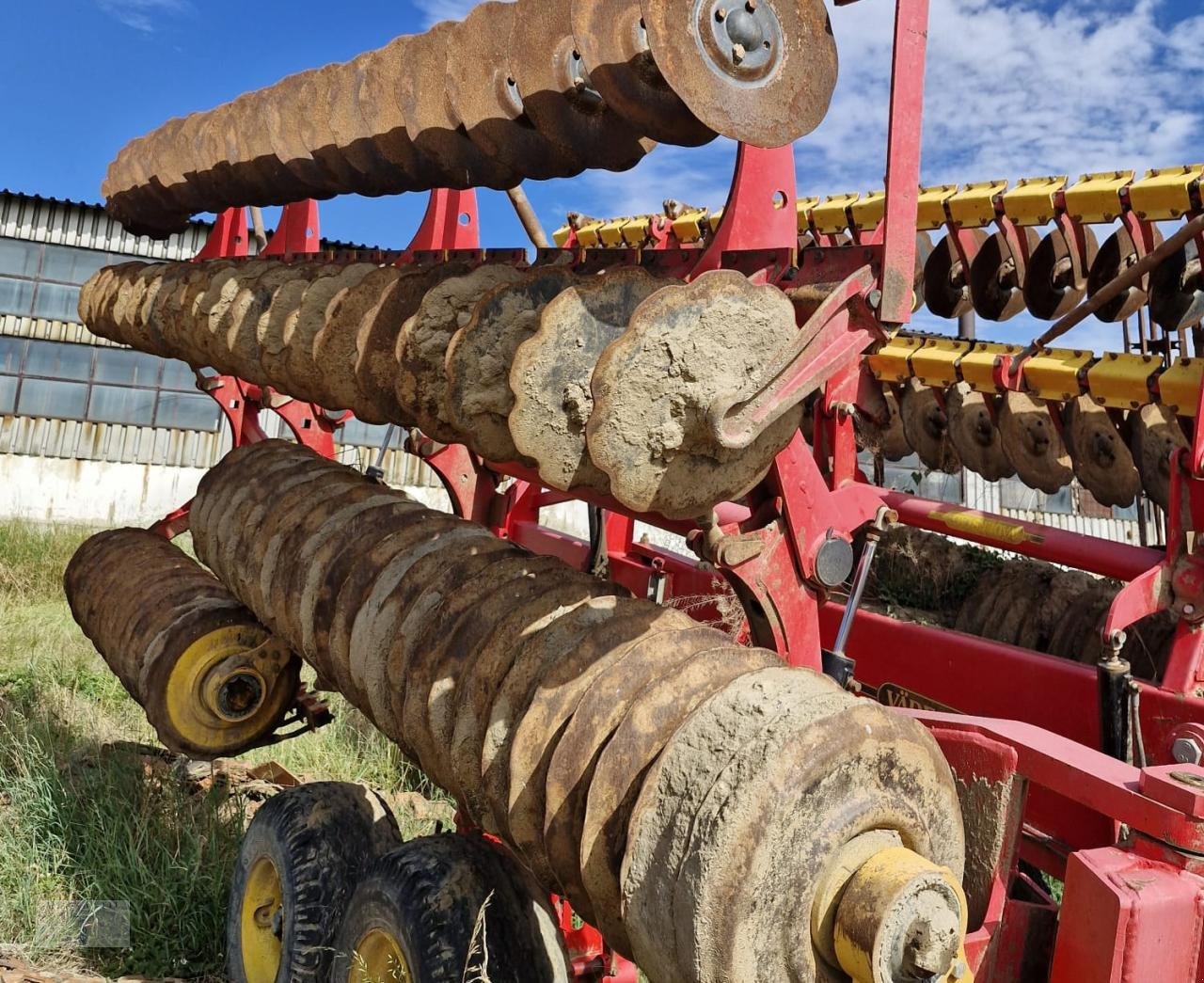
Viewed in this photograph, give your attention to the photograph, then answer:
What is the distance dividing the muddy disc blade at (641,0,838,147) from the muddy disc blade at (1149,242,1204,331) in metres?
3.50

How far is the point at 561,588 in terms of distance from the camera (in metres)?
2.76

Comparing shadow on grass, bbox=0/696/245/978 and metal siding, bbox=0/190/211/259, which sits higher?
metal siding, bbox=0/190/211/259

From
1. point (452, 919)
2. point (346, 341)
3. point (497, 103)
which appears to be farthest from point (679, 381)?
point (346, 341)

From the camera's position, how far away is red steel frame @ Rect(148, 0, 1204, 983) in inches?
83.4

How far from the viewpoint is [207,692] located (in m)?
4.31

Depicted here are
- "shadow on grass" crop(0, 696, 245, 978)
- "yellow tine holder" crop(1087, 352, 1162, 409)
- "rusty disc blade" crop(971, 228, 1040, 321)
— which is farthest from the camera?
A: "rusty disc blade" crop(971, 228, 1040, 321)

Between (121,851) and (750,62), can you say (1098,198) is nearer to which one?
(750,62)

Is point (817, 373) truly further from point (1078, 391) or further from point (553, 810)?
point (1078, 391)

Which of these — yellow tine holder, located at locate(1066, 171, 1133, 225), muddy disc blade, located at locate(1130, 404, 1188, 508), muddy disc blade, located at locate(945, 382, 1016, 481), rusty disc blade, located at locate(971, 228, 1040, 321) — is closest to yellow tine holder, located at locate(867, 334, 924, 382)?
muddy disc blade, located at locate(945, 382, 1016, 481)

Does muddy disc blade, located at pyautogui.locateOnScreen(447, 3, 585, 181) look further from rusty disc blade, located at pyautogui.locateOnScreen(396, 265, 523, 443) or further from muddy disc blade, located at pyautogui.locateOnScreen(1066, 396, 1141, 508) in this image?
muddy disc blade, located at pyautogui.locateOnScreen(1066, 396, 1141, 508)

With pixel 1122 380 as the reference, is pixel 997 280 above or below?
above

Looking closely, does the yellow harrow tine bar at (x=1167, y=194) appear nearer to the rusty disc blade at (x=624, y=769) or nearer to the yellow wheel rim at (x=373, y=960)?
the rusty disc blade at (x=624, y=769)

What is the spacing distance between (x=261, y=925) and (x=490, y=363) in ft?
7.41

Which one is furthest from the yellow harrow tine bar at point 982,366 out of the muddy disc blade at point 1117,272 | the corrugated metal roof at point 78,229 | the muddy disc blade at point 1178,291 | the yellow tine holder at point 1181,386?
the corrugated metal roof at point 78,229
